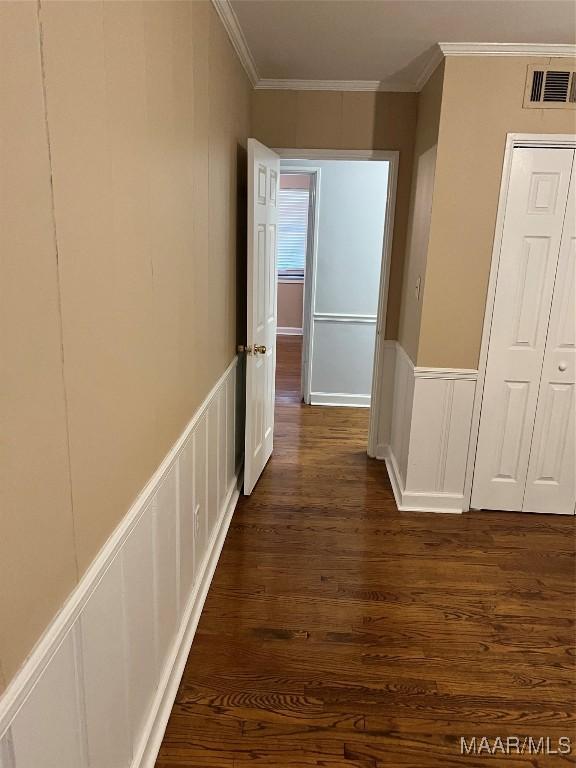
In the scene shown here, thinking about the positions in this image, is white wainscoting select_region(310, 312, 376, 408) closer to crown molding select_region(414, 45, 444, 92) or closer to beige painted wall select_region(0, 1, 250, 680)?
crown molding select_region(414, 45, 444, 92)

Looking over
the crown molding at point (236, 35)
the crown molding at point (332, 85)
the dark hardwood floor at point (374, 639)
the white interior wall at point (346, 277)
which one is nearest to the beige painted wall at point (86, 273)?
the crown molding at point (236, 35)

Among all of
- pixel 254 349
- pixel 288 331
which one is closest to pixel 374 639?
pixel 254 349

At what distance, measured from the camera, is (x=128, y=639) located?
4.65 feet

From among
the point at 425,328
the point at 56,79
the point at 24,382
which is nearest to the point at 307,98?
the point at 425,328

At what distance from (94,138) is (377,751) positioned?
1877 millimetres

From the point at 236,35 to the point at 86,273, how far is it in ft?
6.51

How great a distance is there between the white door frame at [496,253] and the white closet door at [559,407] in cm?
20

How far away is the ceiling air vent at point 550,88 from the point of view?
8.59 ft

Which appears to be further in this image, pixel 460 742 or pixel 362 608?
pixel 362 608

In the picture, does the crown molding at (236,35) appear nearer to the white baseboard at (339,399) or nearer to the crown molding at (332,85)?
the crown molding at (332,85)

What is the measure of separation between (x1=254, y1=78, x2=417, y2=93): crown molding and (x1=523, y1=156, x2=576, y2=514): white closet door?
1205mm

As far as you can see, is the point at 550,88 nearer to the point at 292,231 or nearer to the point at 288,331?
the point at 292,231

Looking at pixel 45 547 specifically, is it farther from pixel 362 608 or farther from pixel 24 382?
pixel 362 608

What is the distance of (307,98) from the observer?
11.0ft
